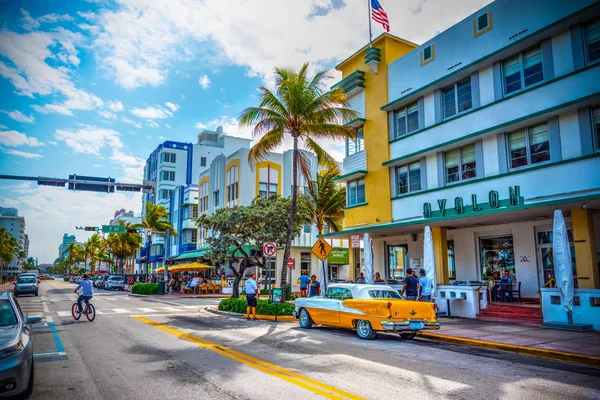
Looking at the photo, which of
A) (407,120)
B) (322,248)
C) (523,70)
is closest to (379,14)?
(407,120)

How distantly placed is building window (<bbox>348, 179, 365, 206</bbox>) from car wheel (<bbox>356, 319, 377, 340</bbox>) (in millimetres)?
11844

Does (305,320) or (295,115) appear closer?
(305,320)

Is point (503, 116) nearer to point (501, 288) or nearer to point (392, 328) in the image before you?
point (501, 288)

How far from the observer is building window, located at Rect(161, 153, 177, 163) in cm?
7000

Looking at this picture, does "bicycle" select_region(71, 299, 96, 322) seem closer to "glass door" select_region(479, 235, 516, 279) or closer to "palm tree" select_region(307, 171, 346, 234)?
"glass door" select_region(479, 235, 516, 279)

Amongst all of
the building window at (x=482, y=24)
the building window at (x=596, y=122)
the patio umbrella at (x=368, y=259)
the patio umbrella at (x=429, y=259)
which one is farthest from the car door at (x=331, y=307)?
the building window at (x=482, y=24)

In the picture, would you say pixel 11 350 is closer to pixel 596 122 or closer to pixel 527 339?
pixel 527 339

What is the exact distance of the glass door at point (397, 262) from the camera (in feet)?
76.7

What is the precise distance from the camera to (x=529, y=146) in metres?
15.7

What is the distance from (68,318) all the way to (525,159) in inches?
721

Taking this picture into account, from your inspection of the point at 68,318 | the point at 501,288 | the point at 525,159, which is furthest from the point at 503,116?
the point at 68,318

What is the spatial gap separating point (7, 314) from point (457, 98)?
17.3 meters

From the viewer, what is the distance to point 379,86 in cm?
2259

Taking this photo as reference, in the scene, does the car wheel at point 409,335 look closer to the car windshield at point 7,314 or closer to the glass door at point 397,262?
the car windshield at point 7,314
